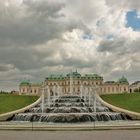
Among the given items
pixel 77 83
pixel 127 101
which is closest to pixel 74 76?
pixel 77 83

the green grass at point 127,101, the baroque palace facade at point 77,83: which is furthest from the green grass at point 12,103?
the baroque palace facade at point 77,83

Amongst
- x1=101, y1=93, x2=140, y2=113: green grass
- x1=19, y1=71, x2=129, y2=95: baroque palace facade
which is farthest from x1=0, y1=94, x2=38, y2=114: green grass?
x1=19, y1=71, x2=129, y2=95: baroque palace facade

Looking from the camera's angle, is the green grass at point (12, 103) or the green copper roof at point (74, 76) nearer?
the green grass at point (12, 103)

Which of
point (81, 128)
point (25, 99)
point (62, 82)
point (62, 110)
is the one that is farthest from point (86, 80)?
point (81, 128)

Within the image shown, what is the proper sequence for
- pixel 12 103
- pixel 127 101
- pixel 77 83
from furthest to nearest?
pixel 77 83, pixel 127 101, pixel 12 103

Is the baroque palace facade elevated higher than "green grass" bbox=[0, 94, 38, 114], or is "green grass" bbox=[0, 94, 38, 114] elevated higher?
the baroque palace facade

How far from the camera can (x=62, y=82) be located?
139 m

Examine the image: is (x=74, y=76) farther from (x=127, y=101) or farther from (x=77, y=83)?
(x=127, y=101)

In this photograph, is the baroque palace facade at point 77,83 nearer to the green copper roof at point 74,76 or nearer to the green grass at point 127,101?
the green copper roof at point 74,76

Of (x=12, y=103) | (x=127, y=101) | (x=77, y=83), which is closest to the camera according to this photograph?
(x=12, y=103)

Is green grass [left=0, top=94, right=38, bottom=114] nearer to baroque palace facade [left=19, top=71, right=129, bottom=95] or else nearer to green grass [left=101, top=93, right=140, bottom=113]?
green grass [left=101, top=93, right=140, bottom=113]

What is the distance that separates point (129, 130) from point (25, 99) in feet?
135

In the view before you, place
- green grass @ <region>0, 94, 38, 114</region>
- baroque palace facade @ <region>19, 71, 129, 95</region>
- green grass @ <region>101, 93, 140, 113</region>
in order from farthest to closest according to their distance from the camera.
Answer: baroque palace facade @ <region>19, 71, 129, 95</region>, green grass @ <region>0, 94, 38, 114</region>, green grass @ <region>101, 93, 140, 113</region>

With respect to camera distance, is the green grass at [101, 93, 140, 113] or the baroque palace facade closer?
the green grass at [101, 93, 140, 113]
